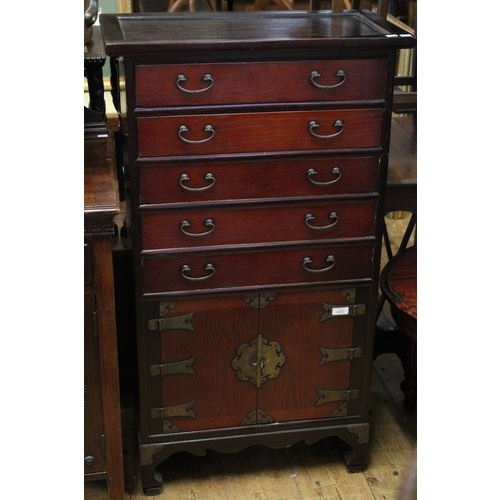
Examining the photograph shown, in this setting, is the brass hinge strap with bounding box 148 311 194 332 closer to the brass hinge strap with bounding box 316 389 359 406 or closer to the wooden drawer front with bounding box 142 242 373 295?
the wooden drawer front with bounding box 142 242 373 295

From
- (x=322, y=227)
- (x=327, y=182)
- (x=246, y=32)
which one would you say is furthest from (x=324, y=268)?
(x=246, y=32)

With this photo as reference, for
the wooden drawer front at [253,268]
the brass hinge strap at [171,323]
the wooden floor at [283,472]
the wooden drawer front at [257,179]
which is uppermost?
the wooden drawer front at [257,179]

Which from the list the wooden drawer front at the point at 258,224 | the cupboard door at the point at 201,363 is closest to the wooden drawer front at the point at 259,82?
the wooden drawer front at the point at 258,224

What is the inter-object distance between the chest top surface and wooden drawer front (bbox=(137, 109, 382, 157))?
5.8 inches

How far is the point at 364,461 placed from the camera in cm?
224

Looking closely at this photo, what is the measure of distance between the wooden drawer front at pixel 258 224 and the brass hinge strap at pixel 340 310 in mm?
197

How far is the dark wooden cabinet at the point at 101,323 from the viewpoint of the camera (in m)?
1.67

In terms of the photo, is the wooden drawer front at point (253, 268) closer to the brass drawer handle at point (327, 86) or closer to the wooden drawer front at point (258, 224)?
the wooden drawer front at point (258, 224)

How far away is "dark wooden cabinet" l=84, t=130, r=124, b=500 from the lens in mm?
1675

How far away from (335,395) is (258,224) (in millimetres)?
547

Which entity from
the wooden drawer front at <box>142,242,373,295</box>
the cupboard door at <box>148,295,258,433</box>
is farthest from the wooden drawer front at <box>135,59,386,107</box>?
the cupboard door at <box>148,295,258,433</box>

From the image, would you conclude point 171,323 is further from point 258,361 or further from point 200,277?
point 258,361

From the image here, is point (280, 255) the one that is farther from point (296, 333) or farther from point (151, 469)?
point (151, 469)

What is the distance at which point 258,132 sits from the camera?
1.79 meters
